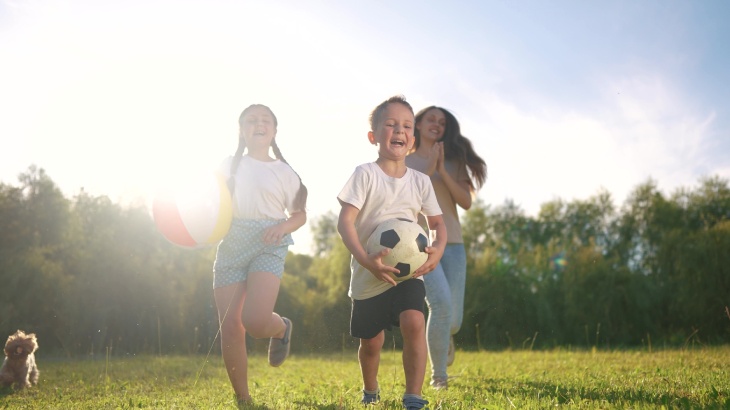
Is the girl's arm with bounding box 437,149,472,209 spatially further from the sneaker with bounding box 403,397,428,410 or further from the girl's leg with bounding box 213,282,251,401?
the sneaker with bounding box 403,397,428,410

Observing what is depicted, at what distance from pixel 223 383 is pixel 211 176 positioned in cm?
267

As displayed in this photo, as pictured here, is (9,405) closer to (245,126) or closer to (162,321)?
(245,126)

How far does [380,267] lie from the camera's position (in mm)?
4113

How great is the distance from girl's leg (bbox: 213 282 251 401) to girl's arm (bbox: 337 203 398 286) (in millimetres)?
1072

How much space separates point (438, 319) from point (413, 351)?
1874mm

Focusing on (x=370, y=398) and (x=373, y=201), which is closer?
(x=373, y=201)

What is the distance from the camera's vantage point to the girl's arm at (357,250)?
4125 mm

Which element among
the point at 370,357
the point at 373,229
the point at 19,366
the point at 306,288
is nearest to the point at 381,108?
the point at 373,229

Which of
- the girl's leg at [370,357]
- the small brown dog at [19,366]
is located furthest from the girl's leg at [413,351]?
the small brown dog at [19,366]

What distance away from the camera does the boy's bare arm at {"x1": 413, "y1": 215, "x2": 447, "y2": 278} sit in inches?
170

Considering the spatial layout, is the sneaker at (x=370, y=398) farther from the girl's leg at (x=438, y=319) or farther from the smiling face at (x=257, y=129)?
the smiling face at (x=257, y=129)

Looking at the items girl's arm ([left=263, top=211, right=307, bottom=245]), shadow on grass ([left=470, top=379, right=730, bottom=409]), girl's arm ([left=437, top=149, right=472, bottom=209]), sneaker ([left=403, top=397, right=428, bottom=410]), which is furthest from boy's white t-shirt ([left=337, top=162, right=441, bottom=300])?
girl's arm ([left=437, top=149, right=472, bottom=209])

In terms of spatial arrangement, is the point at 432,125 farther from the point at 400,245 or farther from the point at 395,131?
the point at 400,245

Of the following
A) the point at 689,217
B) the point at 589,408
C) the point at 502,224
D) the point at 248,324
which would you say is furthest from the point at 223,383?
the point at 502,224
